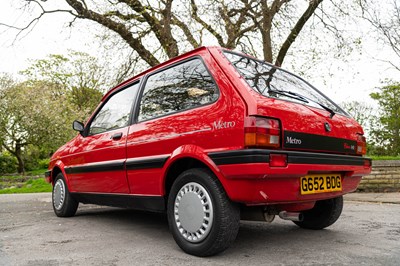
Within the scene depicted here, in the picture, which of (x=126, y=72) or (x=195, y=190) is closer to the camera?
(x=195, y=190)

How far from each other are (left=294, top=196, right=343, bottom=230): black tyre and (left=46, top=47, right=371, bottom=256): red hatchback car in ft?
0.04

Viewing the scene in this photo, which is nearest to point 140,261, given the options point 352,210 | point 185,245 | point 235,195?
point 185,245

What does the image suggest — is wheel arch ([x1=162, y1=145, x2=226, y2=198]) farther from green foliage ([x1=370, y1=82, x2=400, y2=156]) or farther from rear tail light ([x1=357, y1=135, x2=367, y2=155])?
green foliage ([x1=370, y1=82, x2=400, y2=156])

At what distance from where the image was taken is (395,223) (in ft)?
14.3

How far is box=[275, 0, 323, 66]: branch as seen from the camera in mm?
8945

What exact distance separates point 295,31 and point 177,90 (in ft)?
22.3

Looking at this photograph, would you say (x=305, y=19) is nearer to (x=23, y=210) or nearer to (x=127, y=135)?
(x=127, y=135)

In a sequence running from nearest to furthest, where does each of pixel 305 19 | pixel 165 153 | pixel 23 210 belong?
1. pixel 165 153
2. pixel 23 210
3. pixel 305 19

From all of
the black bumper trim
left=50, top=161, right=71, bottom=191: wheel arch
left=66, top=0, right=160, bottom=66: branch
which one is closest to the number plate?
the black bumper trim

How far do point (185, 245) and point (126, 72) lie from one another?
8.16 m

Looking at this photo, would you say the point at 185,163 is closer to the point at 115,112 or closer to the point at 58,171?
the point at 115,112

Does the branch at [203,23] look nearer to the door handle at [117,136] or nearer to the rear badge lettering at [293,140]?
the door handle at [117,136]

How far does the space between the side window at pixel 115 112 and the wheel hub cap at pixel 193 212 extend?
126 cm

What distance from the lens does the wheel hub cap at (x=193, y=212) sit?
2.81m
